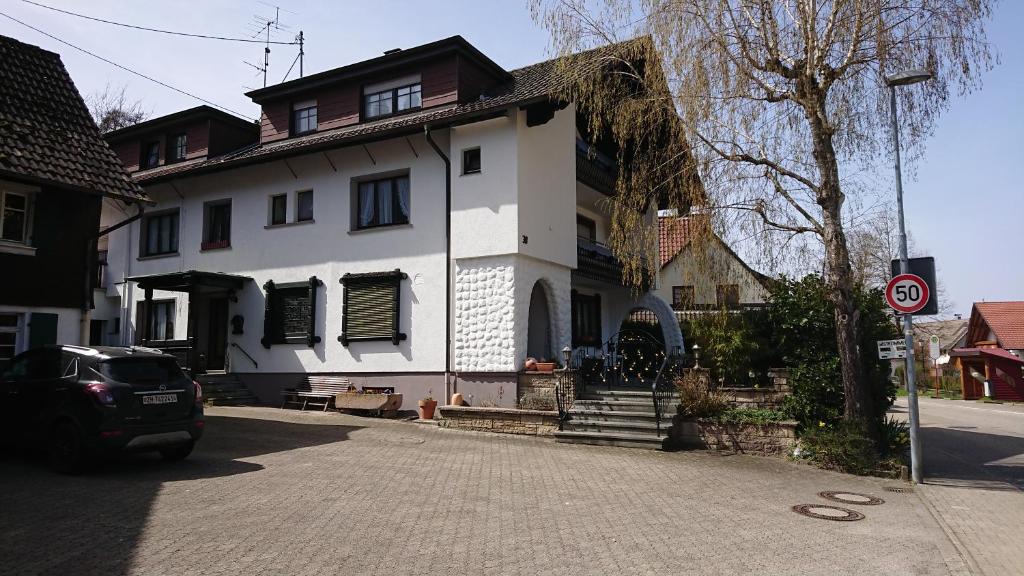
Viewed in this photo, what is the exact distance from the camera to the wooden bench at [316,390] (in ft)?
56.6

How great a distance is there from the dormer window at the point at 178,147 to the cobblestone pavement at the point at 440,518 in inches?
546

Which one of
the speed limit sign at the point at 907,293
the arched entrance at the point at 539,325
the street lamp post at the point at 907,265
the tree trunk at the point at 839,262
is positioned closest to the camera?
the street lamp post at the point at 907,265

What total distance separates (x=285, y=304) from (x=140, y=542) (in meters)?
13.1

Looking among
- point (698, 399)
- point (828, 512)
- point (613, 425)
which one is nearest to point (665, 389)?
point (698, 399)

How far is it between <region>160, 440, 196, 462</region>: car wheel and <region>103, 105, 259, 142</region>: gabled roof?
47.2ft

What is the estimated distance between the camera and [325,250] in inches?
715

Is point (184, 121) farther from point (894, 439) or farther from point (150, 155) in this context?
point (894, 439)

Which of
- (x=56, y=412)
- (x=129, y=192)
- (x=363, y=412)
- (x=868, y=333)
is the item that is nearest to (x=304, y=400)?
(x=363, y=412)

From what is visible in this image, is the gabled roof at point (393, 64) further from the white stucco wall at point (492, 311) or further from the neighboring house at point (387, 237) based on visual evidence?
the white stucco wall at point (492, 311)

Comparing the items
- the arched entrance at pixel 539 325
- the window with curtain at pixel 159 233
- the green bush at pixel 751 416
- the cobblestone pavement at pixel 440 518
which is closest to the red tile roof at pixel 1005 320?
the arched entrance at pixel 539 325

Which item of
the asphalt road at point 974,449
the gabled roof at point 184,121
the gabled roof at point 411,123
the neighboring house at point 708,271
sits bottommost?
the asphalt road at point 974,449

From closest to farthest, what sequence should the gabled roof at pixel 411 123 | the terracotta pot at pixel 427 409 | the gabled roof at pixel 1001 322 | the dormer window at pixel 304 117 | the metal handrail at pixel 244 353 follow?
the gabled roof at pixel 411 123, the terracotta pot at pixel 427 409, the metal handrail at pixel 244 353, the dormer window at pixel 304 117, the gabled roof at pixel 1001 322

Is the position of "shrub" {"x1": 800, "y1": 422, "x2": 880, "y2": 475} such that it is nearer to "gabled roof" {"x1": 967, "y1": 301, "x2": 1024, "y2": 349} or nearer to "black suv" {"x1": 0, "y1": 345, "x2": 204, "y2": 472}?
"black suv" {"x1": 0, "y1": 345, "x2": 204, "y2": 472}

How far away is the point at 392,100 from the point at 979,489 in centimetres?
1557
